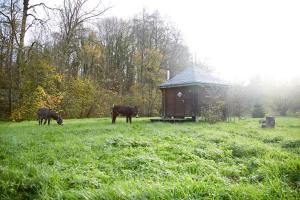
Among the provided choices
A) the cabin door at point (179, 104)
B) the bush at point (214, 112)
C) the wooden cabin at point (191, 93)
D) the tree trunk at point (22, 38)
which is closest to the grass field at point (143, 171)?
the bush at point (214, 112)

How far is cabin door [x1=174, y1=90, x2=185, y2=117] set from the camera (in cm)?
2270

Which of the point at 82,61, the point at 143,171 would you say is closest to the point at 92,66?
the point at 82,61

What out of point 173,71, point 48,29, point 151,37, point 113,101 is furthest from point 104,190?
point 173,71

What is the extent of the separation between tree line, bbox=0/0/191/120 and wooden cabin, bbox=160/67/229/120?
32.9 ft

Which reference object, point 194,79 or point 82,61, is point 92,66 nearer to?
point 82,61

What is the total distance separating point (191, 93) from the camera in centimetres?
2222

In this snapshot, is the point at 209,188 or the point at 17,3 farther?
the point at 17,3

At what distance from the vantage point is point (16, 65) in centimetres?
2678

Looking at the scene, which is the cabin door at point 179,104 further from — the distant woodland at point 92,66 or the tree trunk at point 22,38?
the tree trunk at point 22,38

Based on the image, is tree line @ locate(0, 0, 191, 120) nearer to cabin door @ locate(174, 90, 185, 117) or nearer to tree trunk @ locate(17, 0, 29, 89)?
tree trunk @ locate(17, 0, 29, 89)

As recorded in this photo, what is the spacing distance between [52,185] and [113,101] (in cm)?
2860

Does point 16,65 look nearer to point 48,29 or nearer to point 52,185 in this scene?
point 48,29

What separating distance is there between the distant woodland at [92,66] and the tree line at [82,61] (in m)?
0.08

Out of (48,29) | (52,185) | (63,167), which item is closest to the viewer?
(52,185)
